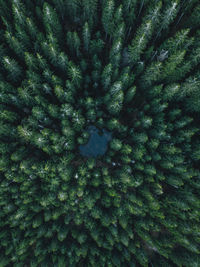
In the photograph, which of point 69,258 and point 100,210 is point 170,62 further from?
point 69,258

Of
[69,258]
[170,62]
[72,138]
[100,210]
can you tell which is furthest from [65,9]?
[69,258]

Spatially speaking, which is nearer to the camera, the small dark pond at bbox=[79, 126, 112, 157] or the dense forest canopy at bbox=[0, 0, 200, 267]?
the dense forest canopy at bbox=[0, 0, 200, 267]

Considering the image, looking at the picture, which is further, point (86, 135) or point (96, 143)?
point (96, 143)

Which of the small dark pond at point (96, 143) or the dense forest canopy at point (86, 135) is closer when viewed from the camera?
the dense forest canopy at point (86, 135)
